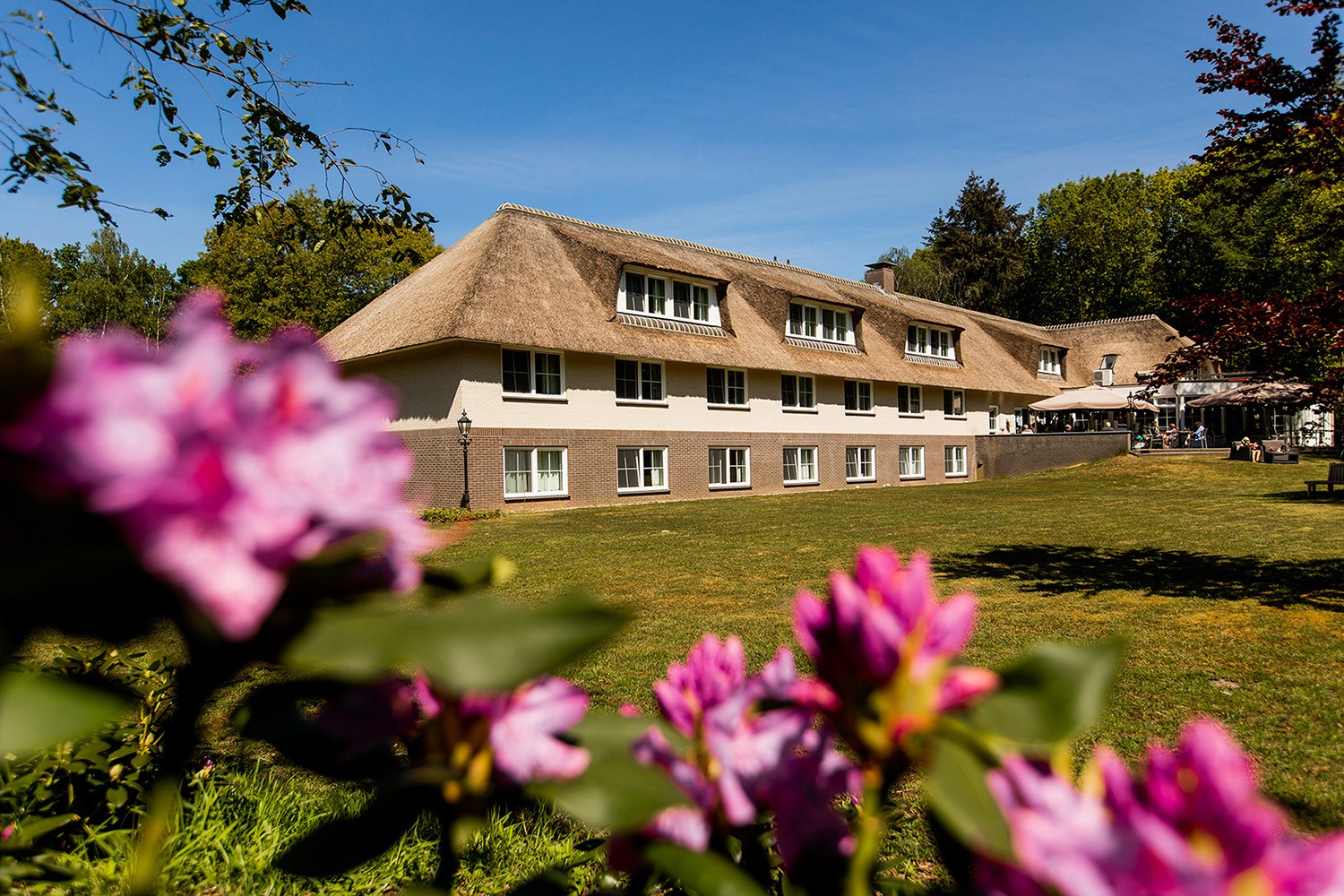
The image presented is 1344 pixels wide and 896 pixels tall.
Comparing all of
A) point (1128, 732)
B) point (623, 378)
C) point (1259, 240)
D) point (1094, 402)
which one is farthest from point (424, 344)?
point (1259, 240)

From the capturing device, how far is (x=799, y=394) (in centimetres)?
2738

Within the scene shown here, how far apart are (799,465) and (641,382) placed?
23.7 feet

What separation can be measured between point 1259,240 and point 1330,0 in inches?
2119

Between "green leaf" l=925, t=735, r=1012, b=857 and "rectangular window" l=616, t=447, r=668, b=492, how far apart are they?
21.9 m

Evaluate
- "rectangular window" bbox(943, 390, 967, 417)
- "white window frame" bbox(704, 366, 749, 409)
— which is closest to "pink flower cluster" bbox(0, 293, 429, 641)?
"white window frame" bbox(704, 366, 749, 409)

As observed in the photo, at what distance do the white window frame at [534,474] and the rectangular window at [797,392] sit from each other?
8.69 metres

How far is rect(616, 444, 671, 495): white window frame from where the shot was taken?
888 inches

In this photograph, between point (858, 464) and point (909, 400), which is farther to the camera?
point (909, 400)

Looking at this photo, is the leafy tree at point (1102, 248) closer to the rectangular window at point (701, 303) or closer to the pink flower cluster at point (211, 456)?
the rectangular window at point (701, 303)

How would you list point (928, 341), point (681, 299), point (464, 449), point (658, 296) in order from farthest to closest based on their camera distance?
1. point (928, 341)
2. point (681, 299)
3. point (658, 296)
4. point (464, 449)

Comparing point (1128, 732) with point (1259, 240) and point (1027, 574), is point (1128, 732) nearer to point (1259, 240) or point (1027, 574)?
point (1027, 574)

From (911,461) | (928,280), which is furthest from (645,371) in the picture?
(928,280)

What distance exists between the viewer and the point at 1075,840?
1.57 feet

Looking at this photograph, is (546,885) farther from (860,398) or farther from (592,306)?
(860,398)
